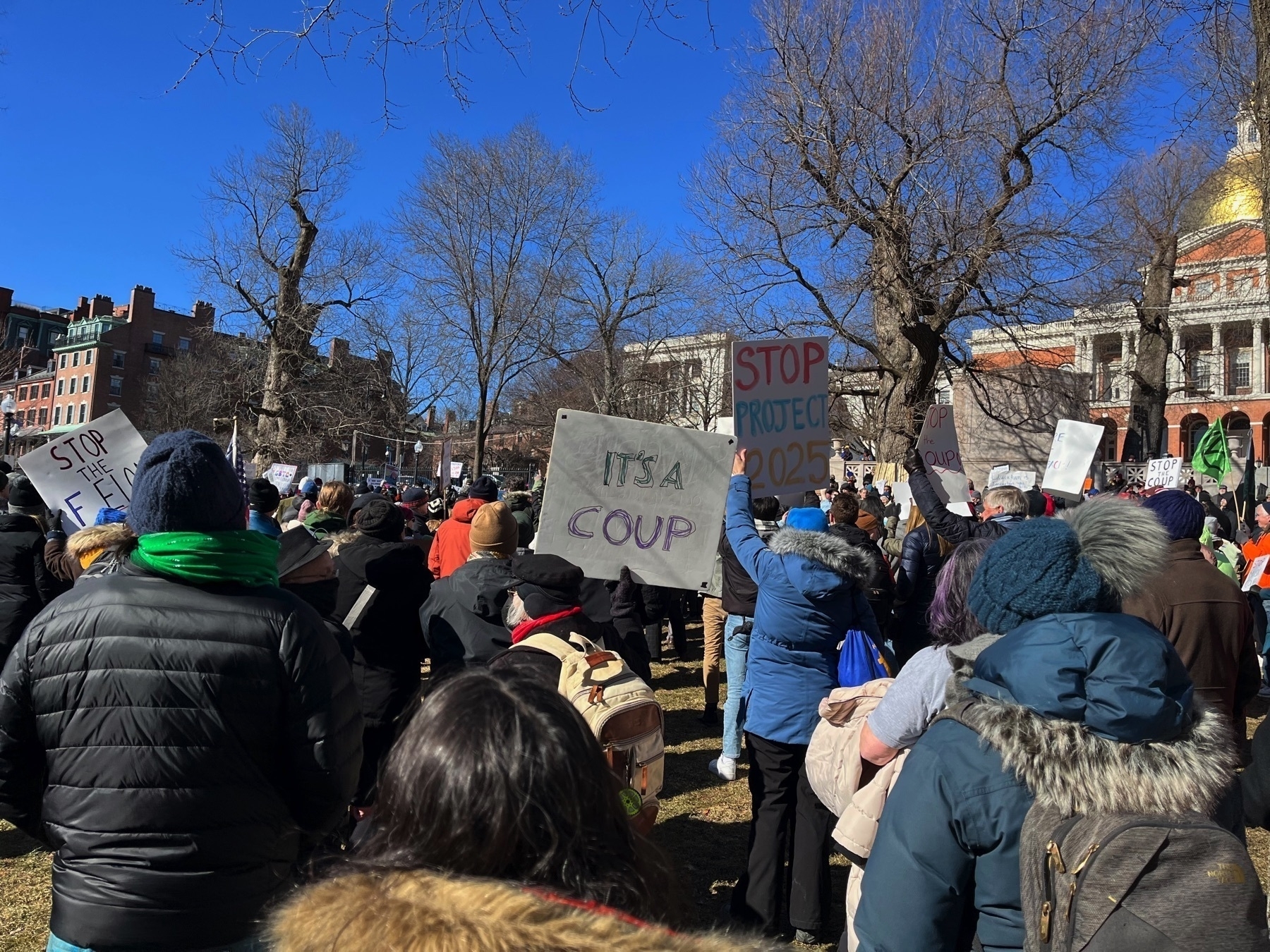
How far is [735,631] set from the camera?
639 cm

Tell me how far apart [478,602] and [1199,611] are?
10.6ft

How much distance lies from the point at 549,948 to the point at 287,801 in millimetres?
1433

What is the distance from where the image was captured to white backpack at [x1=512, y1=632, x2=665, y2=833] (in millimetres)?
2871

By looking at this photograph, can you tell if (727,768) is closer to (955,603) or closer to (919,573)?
(919,573)

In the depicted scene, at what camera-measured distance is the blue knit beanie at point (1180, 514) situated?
13.6 feet

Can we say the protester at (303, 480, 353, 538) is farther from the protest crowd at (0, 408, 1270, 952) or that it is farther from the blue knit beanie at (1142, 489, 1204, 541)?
the blue knit beanie at (1142, 489, 1204, 541)

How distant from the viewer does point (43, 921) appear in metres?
4.16

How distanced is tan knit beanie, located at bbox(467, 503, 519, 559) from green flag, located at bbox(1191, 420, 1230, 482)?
14073mm

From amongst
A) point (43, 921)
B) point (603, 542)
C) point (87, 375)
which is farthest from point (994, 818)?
point (87, 375)

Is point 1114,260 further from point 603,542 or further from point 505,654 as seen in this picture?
point 505,654

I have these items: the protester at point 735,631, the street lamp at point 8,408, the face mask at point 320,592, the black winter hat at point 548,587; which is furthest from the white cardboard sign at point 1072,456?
the street lamp at point 8,408

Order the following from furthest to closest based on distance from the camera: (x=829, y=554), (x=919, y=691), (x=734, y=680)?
1. (x=734, y=680)
2. (x=829, y=554)
3. (x=919, y=691)

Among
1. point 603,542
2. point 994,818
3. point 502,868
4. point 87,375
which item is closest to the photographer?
point 502,868

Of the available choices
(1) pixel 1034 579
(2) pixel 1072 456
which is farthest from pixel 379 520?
(2) pixel 1072 456
